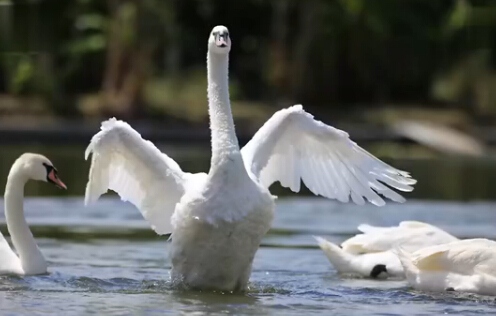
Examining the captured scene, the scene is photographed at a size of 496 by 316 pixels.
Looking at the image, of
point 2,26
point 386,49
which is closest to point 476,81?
point 386,49

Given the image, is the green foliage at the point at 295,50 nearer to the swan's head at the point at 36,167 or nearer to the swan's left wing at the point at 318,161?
the swan's head at the point at 36,167

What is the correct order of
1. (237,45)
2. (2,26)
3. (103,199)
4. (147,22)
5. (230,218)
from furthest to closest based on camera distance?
Result: (237,45), (2,26), (147,22), (103,199), (230,218)

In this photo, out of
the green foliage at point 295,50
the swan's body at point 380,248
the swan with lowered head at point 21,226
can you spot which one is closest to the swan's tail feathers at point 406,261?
the swan's body at point 380,248

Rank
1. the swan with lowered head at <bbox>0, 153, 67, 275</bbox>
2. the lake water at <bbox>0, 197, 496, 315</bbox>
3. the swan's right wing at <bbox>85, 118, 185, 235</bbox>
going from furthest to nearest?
1. the swan with lowered head at <bbox>0, 153, 67, 275</bbox>
2. the swan's right wing at <bbox>85, 118, 185, 235</bbox>
3. the lake water at <bbox>0, 197, 496, 315</bbox>

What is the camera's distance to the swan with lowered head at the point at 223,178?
893 cm

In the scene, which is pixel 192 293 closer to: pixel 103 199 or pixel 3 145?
pixel 103 199

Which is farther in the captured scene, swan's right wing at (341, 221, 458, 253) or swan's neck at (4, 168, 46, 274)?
swan's right wing at (341, 221, 458, 253)

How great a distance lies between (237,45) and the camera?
132 ft

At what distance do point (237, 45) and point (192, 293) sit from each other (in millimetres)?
31283

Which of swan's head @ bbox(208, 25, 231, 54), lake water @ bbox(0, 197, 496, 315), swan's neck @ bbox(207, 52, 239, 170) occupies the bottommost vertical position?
lake water @ bbox(0, 197, 496, 315)

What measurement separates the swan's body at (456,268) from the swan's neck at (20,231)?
→ 9.43 feet

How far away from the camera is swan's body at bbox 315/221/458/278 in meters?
10.9

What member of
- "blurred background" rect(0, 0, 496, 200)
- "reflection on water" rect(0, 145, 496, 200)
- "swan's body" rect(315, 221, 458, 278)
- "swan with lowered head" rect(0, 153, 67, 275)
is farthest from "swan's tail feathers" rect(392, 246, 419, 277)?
"blurred background" rect(0, 0, 496, 200)

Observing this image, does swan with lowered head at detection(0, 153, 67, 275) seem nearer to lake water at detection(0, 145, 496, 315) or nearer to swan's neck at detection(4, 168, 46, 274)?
swan's neck at detection(4, 168, 46, 274)
